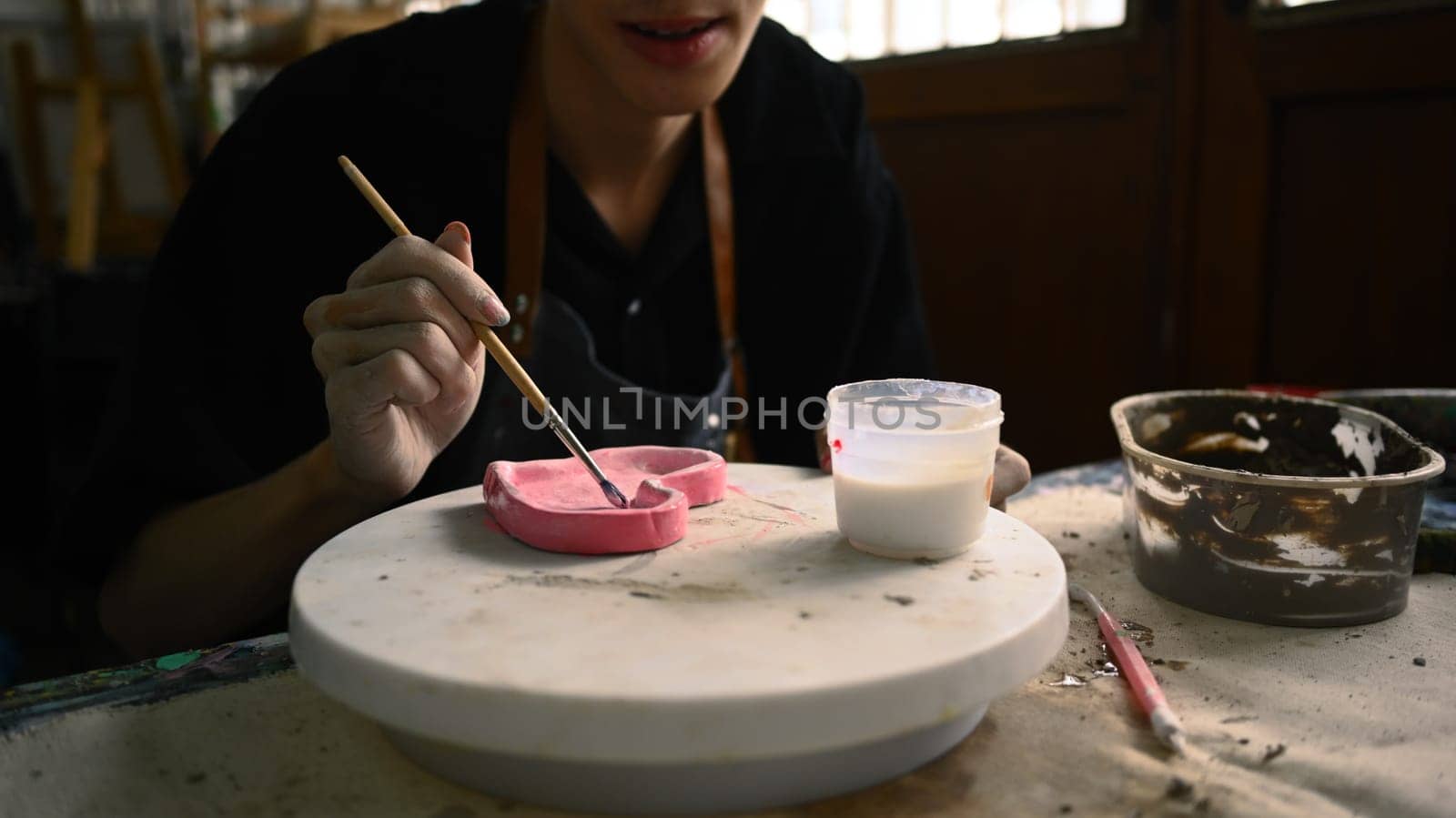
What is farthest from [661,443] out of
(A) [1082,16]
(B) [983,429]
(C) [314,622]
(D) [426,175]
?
(A) [1082,16]

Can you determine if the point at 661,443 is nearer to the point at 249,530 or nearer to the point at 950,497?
the point at 249,530

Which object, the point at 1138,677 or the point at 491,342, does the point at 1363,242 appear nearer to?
the point at 1138,677

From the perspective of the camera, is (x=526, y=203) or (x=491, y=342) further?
(x=526, y=203)

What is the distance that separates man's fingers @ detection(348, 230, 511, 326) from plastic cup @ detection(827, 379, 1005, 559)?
0.29 meters

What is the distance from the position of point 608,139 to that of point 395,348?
0.59 meters

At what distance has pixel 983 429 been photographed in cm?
77

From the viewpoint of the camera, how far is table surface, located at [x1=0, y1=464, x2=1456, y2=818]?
0.62 meters

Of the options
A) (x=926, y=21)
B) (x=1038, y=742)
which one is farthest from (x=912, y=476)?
(x=926, y=21)

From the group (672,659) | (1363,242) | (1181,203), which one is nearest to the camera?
(672,659)

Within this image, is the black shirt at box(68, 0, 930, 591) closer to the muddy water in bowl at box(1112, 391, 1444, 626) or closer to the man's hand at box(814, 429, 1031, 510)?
the man's hand at box(814, 429, 1031, 510)

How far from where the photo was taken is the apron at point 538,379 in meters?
1.24

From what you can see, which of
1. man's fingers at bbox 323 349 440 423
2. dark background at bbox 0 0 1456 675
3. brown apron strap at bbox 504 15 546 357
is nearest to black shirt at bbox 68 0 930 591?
brown apron strap at bbox 504 15 546 357

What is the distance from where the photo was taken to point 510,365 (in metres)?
0.84

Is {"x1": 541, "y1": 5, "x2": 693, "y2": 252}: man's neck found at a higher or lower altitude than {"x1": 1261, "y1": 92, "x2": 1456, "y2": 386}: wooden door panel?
higher
